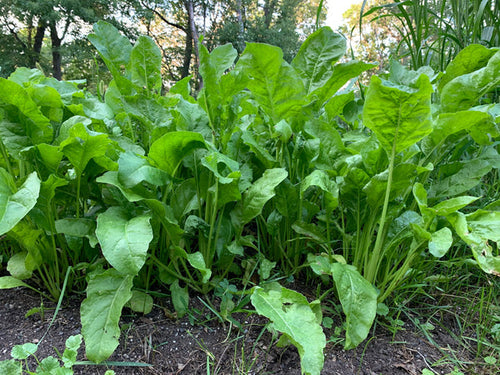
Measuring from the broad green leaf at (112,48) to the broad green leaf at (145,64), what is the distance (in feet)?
0.16

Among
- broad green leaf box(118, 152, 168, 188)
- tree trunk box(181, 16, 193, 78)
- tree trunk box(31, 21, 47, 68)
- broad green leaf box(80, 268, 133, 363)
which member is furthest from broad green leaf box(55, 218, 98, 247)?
tree trunk box(181, 16, 193, 78)

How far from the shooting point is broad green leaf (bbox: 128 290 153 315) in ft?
3.41

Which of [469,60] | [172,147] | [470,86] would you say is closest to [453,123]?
[470,86]

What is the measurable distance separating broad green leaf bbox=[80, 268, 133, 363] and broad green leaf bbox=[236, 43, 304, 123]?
727mm

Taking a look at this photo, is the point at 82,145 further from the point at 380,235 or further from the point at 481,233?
the point at 481,233

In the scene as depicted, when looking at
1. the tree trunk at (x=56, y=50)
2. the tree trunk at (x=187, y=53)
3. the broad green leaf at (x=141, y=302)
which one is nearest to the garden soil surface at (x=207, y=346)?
the broad green leaf at (x=141, y=302)

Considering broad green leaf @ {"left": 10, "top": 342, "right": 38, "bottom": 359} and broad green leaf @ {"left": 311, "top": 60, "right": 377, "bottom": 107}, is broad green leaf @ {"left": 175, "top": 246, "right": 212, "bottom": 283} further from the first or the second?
broad green leaf @ {"left": 311, "top": 60, "right": 377, "bottom": 107}

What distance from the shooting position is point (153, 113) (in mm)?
1081

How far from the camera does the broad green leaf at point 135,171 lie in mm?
859

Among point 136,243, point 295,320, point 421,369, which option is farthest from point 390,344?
point 136,243

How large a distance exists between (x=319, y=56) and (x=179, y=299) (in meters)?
0.97

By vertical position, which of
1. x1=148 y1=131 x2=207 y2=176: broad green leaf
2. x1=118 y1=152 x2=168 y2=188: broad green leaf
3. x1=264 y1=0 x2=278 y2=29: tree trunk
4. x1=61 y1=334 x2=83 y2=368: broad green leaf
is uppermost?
x1=264 y1=0 x2=278 y2=29: tree trunk

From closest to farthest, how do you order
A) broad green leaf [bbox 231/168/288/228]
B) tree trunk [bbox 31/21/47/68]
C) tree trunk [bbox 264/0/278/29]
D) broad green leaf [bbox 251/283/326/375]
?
broad green leaf [bbox 251/283/326/375] < broad green leaf [bbox 231/168/288/228] < tree trunk [bbox 31/21/47/68] < tree trunk [bbox 264/0/278/29]

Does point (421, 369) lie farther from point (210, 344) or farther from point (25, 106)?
point (25, 106)
